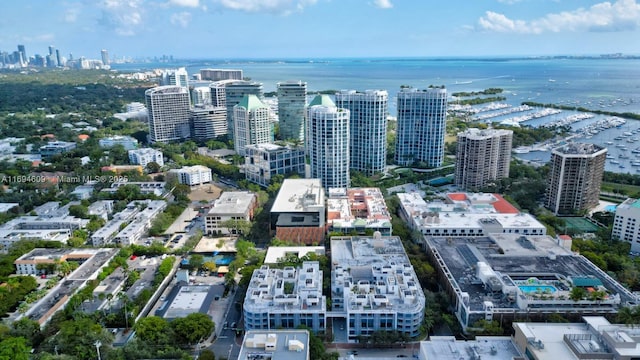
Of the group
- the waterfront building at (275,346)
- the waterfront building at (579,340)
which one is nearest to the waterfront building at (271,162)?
the waterfront building at (275,346)

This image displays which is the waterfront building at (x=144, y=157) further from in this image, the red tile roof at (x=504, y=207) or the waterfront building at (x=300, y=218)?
the red tile roof at (x=504, y=207)

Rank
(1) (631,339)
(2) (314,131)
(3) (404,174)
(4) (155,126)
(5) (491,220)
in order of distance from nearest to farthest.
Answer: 1. (1) (631,339)
2. (5) (491,220)
3. (2) (314,131)
4. (3) (404,174)
5. (4) (155,126)

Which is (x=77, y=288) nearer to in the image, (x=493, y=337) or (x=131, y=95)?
(x=493, y=337)

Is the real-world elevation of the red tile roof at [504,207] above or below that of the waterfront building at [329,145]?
below

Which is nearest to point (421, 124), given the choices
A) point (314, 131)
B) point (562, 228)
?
point (314, 131)

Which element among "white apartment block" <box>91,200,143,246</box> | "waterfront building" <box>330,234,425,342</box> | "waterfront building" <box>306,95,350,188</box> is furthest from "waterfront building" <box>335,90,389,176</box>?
"white apartment block" <box>91,200,143,246</box>
